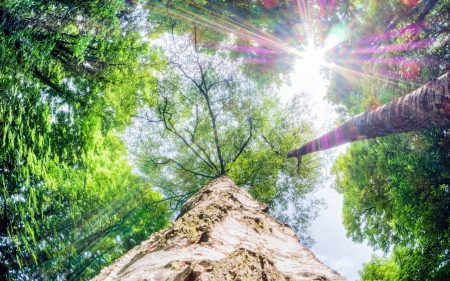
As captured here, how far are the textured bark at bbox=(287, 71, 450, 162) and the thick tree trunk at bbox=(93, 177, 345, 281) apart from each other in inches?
91.5

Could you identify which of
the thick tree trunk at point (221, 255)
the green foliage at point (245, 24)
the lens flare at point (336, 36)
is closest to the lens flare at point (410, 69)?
the lens flare at point (336, 36)

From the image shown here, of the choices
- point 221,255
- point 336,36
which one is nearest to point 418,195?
point 336,36

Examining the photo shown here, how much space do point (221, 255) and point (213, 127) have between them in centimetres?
1042

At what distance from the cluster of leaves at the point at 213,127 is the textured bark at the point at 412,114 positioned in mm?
5974

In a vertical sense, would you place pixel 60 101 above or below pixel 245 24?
below

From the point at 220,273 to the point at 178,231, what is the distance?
800 mm

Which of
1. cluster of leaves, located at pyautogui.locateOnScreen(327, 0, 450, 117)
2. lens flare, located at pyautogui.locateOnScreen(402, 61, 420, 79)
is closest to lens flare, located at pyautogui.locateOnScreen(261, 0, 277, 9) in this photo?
cluster of leaves, located at pyautogui.locateOnScreen(327, 0, 450, 117)

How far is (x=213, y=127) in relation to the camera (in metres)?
11.6

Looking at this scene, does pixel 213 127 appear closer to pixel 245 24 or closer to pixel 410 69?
pixel 245 24

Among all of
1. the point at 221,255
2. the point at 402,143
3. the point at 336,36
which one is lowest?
the point at 221,255

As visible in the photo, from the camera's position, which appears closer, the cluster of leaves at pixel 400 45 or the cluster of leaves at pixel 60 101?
the cluster of leaves at pixel 60 101

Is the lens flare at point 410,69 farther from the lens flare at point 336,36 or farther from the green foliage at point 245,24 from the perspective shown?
the green foliage at point 245,24

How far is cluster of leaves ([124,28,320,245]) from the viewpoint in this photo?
1134 centimetres

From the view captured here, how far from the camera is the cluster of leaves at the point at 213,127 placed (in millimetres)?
11336
